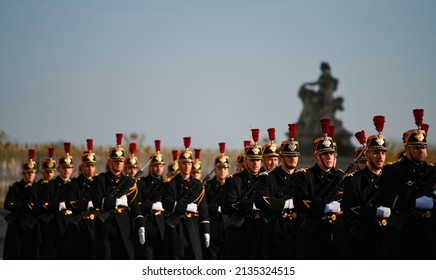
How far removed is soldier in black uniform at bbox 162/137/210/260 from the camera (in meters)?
16.1

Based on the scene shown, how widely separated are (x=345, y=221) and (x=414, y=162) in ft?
4.67

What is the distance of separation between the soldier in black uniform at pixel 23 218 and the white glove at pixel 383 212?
8.05m

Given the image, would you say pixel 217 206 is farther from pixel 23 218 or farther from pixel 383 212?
pixel 383 212

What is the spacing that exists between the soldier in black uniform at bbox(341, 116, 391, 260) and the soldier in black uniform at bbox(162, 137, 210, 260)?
171 inches

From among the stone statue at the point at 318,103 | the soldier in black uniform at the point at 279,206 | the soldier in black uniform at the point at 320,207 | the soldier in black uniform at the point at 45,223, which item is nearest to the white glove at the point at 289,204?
the soldier in black uniform at the point at 279,206

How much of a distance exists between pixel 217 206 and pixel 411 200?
6.83 metres

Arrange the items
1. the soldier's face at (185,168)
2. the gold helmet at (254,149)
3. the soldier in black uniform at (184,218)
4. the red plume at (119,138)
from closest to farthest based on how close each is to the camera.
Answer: the gold helmet at (254,149) < the soldier in black uniform at (184,218) < the red plume at (119,138) < the soldier's face at (185,168)

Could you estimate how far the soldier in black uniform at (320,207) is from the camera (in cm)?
1252

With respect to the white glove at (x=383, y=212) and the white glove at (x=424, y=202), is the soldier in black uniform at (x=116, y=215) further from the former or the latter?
the white glove at (x=424, y=202)

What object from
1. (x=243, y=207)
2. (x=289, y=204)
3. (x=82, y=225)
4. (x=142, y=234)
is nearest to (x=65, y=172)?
(x=82, y=225)
